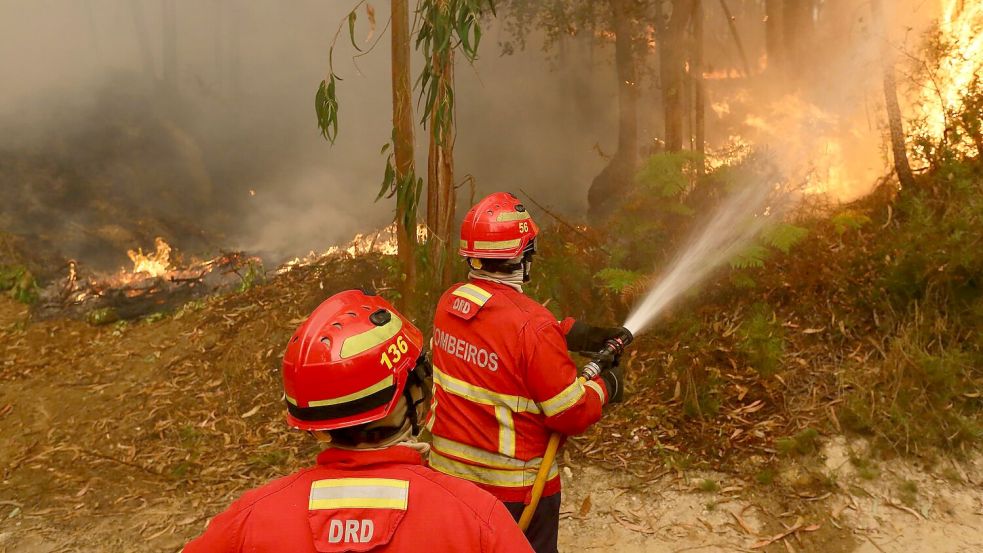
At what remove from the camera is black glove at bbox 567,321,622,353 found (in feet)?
10.9

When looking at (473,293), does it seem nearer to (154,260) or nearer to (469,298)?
(469,298)

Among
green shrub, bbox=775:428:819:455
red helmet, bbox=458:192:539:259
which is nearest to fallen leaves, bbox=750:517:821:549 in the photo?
green shrub, bbox=775:428:819:455

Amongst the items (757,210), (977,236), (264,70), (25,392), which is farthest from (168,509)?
(264,70)

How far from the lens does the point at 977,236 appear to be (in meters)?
5.25

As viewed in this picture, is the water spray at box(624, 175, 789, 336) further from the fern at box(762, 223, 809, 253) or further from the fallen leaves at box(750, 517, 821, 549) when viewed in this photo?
the fallen leaves at box(750, 517, 821, 549)

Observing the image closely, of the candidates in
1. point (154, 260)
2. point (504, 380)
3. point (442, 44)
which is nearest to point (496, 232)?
point (504, 380)

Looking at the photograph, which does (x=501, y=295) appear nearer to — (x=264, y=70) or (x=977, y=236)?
(x=977, y=236)

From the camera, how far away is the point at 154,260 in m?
10.4

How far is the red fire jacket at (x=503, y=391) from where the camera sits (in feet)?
9.11

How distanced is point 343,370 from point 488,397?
1.28 meters

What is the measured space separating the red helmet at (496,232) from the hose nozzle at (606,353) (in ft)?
2.10

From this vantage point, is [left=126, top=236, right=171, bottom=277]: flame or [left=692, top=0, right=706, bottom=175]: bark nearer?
[left=692, top=0, right=706, bottom=175]: bark

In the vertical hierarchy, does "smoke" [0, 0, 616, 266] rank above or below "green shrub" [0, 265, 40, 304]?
above

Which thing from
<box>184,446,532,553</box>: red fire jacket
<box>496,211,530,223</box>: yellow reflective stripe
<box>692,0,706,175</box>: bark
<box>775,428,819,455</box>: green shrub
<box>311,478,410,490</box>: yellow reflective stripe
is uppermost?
<box>692,0,706,175</box>: bark
